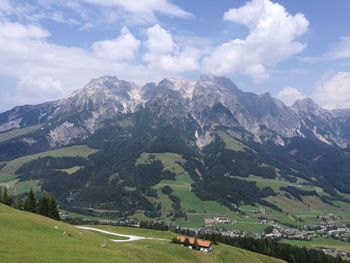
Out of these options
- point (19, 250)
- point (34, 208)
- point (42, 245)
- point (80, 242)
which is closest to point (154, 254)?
point (80, 242)

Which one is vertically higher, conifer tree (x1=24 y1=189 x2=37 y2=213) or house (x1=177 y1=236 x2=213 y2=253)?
conifer tree (x1=24 y1=189 x2=37 y2=213)

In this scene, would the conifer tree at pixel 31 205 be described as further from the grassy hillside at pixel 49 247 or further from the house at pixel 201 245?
the house at pixel 201 245

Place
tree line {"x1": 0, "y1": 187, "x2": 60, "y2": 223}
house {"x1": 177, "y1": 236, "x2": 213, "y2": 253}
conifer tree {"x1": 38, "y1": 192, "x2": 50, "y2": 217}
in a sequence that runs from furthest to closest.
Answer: house {"x1": 177, "y1": 236, "x2": 213, "y2": 253} → conifer tree {"x1": 38, "y1": 192, "x2": 50, "y2": 217} → tree line {"x1": 0, "y1": 187, "x2": 60, "y2": 223}

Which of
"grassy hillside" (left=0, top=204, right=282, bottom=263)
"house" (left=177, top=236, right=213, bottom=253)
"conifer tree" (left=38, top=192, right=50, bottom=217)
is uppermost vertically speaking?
"conifer tree" (left=38, top=192, right=50, bottom=217)

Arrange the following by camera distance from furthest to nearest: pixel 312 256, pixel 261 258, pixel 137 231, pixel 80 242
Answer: pixel 312 256 → pixel 137 231 → pixel 261 258 → pixel 80 242

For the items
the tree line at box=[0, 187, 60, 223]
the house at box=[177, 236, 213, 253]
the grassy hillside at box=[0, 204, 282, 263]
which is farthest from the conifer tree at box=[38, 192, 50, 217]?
the house at box=[177, 236, 213, 253]

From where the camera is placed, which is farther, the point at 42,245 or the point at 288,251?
the point at 288,251

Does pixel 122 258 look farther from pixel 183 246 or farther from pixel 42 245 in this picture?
pixel 183 246

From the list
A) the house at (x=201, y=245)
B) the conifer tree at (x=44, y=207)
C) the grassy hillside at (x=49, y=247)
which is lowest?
the house at (x=201, y=245)

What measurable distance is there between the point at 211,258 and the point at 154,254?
41.0m

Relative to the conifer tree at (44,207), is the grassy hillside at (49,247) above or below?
below

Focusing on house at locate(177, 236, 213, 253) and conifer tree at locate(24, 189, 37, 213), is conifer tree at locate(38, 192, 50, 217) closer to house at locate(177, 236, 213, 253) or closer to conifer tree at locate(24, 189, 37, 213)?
conifer tree at locate(24, 189, 37, 213)

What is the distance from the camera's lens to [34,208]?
452ft

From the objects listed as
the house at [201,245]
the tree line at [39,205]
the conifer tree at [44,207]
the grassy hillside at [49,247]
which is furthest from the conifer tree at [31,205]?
the house at [201,245]
